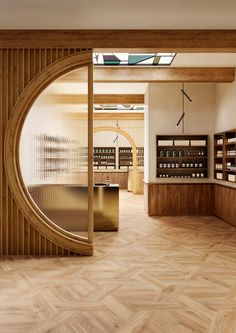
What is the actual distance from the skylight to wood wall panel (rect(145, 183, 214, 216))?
343cm

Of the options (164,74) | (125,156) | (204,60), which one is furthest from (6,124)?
(125,156)

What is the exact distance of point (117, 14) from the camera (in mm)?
5344

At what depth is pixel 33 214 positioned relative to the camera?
19.2ft

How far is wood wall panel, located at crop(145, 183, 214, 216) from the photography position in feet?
34.1

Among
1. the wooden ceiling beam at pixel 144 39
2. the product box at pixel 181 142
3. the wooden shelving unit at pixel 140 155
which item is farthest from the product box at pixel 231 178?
the wooden shelving unit at pixel 140 155

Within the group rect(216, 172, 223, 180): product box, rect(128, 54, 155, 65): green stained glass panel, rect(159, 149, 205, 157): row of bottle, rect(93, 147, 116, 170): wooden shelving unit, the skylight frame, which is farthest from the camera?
rect(93, 147, 116, 170): wooden shelving unit

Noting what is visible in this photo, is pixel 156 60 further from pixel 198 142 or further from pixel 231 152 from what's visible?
pixel 198 142

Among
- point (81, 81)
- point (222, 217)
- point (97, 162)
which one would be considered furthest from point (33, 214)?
point (97, 162)

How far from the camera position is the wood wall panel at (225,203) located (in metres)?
8.85

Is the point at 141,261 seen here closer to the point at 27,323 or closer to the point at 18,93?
the point at 27,323

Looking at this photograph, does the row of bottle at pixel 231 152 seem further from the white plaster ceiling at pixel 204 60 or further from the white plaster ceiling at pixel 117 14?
the white plaster ceiling at pixel 117 14

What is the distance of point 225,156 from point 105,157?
462 inches

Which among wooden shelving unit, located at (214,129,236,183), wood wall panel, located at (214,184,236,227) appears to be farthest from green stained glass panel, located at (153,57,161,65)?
wood wall panel, located at (214,184,236,227)

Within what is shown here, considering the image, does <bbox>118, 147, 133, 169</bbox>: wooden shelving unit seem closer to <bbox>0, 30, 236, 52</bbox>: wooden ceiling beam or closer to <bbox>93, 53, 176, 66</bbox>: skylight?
<bbox>93, 53, 176, 66</bbox>: skylight
